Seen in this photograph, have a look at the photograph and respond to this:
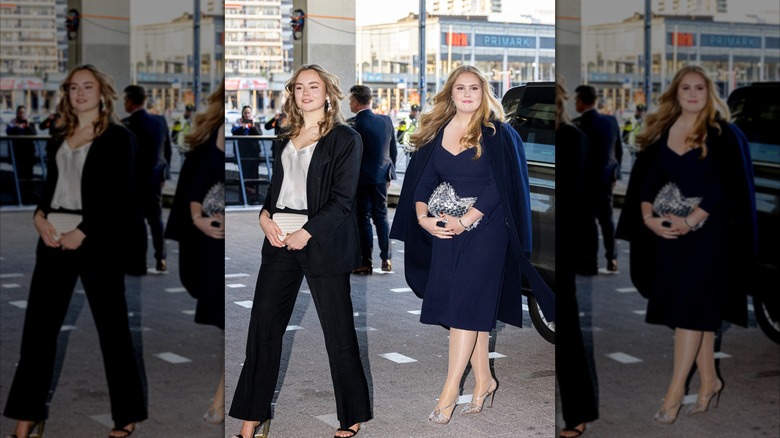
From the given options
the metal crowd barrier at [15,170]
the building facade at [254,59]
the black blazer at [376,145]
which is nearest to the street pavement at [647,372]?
the metal crowd barrier at [15,170]

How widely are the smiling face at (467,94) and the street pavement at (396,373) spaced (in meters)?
1.34

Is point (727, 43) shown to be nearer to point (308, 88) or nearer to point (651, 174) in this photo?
point (651, 174)

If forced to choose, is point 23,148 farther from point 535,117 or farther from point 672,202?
point 535,117

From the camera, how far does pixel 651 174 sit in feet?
9.52

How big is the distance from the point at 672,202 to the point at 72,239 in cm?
156

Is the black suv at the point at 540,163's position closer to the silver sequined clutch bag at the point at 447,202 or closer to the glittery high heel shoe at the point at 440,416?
the silver sequined clutch bag at the point at 447,202

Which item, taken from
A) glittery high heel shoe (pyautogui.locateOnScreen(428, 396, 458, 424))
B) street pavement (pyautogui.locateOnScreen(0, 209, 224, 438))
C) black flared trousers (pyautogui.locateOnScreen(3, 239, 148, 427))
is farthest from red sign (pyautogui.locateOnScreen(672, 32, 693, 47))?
glittery high heel shoe (pyautogui.locateOnScreen(428, 396, 458, 424))

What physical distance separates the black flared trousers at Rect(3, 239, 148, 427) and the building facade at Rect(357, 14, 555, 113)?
6.40m

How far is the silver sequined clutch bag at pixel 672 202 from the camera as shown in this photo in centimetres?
290

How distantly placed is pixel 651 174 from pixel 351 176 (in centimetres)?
156

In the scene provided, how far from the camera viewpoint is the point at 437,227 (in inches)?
189

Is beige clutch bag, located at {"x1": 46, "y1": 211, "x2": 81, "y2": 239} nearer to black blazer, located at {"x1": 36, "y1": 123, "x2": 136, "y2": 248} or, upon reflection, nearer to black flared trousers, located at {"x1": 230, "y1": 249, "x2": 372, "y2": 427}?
black blazer, located at {"x1": 36, "y1": 123, "x2": 136, "y2": 248}

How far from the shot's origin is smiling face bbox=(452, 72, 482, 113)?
4.84 meters

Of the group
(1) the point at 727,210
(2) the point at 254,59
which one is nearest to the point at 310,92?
(1) the point at 727,210
